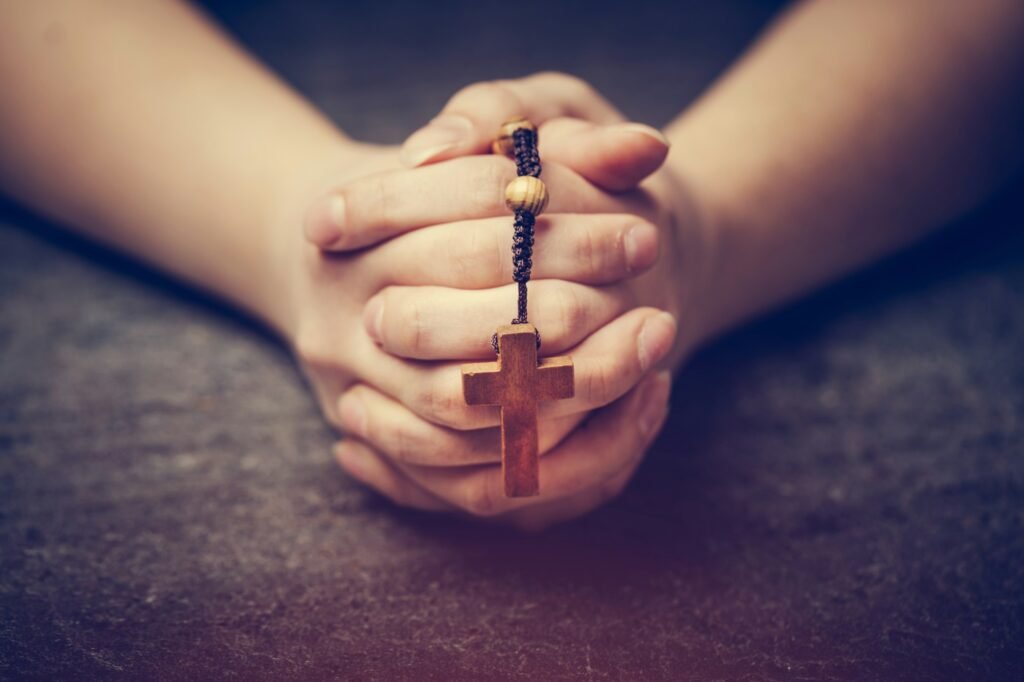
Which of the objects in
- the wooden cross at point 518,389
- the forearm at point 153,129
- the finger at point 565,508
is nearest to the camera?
the wooden cross at point 518,389

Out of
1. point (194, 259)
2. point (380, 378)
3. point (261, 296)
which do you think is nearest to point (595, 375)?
point (380, 378)

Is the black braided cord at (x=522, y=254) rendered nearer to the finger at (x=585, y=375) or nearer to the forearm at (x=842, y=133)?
the finger at (x=585, y=375)

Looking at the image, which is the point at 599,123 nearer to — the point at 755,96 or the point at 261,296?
the point at 755,96

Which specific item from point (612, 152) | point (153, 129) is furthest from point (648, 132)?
point (153, 129)

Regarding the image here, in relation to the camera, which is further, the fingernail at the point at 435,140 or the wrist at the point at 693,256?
the wrist at the point at 693,256

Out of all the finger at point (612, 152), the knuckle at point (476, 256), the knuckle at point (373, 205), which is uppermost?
the finger at point (612, 152)

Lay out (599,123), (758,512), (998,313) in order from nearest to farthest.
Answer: (758,512)
(599,123)
(998,313)

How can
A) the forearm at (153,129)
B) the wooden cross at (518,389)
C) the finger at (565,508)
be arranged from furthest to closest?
the forearm at (153,129) → the finger at (565,508) → the wooden cross at (518,389)

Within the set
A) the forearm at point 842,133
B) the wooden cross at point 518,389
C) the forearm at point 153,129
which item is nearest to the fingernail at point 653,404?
the wooden cross at point 518,389

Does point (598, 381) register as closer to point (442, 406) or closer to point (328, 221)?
point (442, 406)
